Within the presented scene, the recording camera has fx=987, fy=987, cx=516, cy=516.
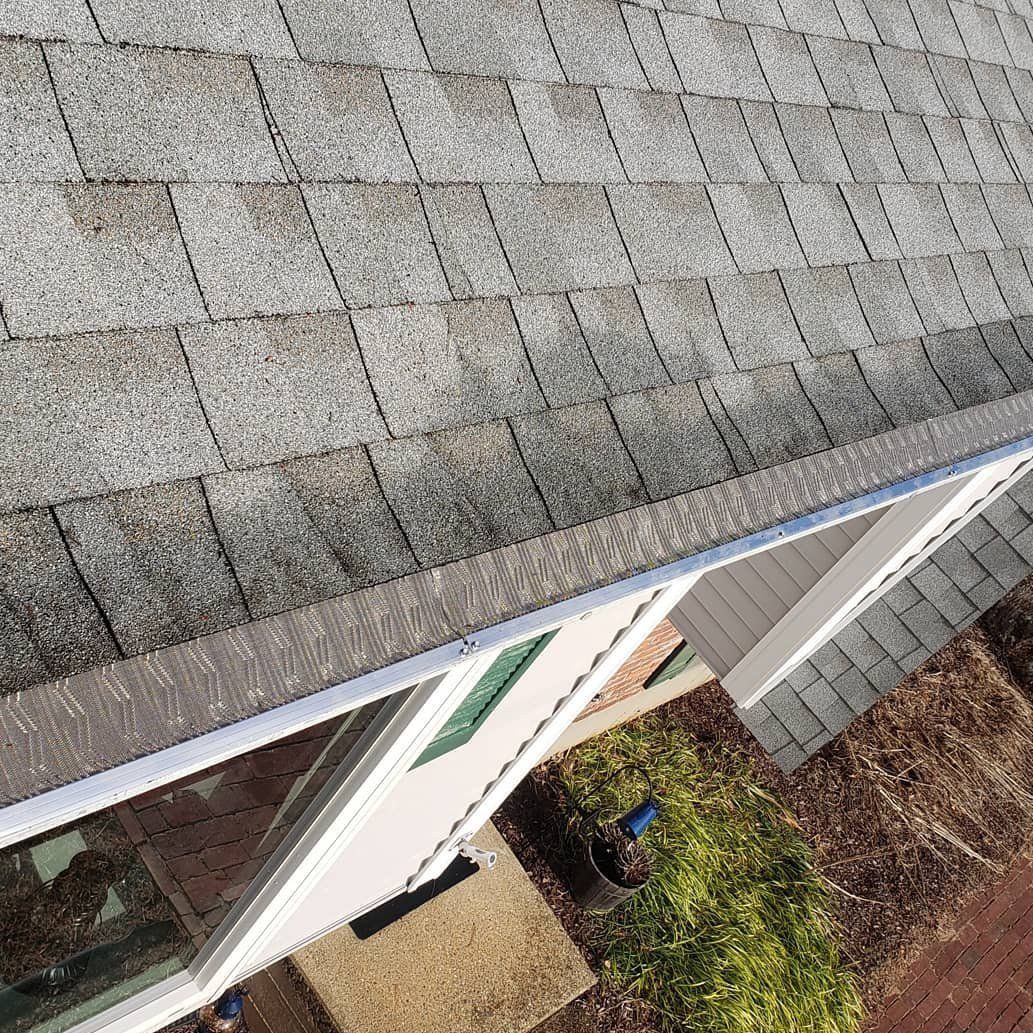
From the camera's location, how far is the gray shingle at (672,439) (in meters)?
2.86

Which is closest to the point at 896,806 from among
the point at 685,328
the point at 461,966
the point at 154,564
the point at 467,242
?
the point at 461,966

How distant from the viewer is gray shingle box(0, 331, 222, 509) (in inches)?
73.3

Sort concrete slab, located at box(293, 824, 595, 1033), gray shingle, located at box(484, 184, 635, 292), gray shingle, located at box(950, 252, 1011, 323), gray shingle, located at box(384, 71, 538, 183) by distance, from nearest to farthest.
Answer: gray shingle, located at box(384, 71, 538, 183) → gray shingle, located at box(484, 184, 635, 292) → gray shingle, located at box(950, 252, 1011, 323) → concrete slab, located at box(293, 824, 595, 1033)

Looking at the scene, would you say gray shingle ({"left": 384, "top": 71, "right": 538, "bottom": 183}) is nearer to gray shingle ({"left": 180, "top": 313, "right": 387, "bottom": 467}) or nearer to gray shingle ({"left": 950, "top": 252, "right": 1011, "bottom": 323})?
gray shingle ({"left": 180, "top": 313, "right": 387, "bottom": 467})

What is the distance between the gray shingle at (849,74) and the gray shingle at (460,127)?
6.51ft

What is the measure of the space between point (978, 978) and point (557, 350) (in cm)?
854

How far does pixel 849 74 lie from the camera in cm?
443

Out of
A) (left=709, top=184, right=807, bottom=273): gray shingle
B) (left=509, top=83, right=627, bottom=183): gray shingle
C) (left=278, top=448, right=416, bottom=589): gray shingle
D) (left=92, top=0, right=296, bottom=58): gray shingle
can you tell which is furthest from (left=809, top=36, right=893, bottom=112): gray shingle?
(left=278, top=448, right=416, bottom=589): gray shingle

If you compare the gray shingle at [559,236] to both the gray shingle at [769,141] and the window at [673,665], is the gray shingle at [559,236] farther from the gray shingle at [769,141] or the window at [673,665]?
the window at [673,665]

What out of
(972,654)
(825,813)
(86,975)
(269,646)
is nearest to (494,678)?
(86,975)

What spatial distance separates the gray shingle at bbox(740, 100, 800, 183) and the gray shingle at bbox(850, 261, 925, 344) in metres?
0.48

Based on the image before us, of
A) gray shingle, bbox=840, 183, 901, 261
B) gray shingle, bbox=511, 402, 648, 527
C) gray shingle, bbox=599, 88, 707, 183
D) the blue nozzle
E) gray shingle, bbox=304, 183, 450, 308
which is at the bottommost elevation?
the blue nozzle

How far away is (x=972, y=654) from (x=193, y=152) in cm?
1151

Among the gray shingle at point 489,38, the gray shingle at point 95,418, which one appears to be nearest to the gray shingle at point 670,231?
the gray shingle at point 489,38
